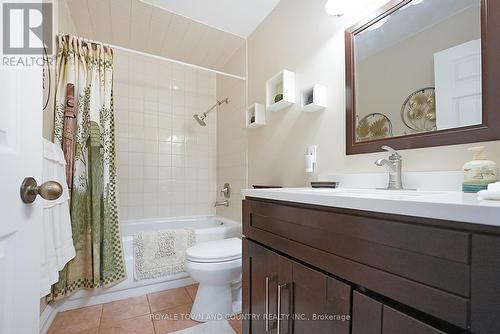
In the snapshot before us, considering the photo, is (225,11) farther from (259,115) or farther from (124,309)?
(124,309)

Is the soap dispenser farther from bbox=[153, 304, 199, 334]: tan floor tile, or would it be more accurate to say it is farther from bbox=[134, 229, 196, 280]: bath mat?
bbox=[134, 229, 196, 280]: bath mat

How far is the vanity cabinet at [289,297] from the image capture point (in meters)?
0.60

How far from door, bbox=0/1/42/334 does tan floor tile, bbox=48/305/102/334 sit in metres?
1.13

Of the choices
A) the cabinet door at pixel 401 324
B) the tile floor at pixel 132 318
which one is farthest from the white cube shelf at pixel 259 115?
the cabinet door at pixel 401 324

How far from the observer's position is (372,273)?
1.72 ft

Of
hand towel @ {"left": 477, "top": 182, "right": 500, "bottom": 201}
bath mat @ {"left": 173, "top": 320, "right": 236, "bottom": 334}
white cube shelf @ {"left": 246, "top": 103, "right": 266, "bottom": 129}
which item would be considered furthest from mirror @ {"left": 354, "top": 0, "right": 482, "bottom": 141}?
bath mat @ {"left": 173, "top": 320, "right": 236, "bottom": 334}

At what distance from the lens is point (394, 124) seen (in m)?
1.00

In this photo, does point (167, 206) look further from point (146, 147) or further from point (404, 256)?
point (404, 256)

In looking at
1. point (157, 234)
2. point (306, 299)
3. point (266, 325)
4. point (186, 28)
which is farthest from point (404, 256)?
point (186, 28)

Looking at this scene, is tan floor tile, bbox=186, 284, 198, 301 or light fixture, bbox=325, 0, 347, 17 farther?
tan floor tile, bbox=186, 284, 198, 301

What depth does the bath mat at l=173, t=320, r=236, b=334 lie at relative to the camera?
134 cm

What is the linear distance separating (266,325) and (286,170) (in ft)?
3.20

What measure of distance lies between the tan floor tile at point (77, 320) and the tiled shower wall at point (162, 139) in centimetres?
94

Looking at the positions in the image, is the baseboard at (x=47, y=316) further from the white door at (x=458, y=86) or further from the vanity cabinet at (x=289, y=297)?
the white door at (x=458, y=86)
